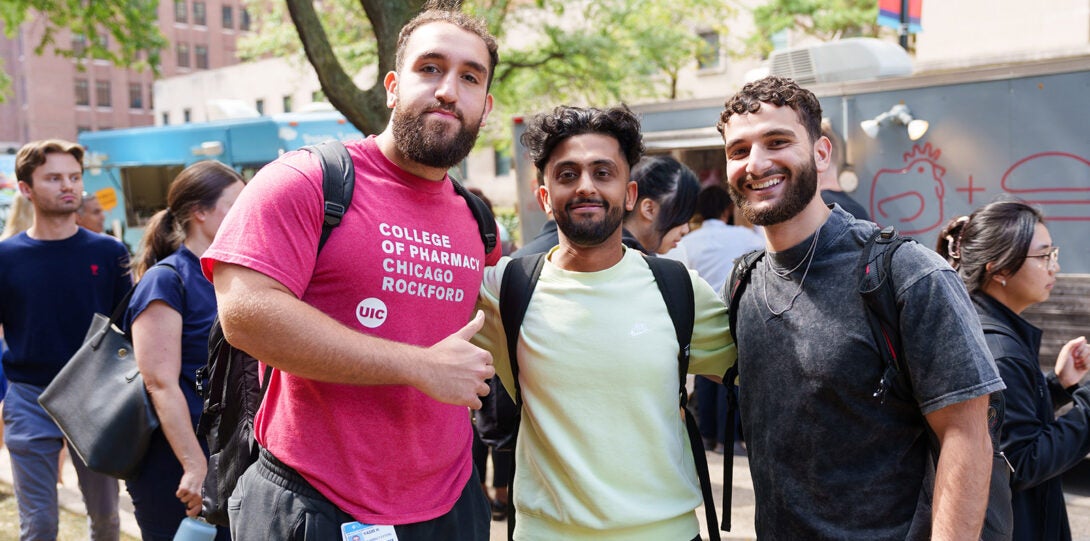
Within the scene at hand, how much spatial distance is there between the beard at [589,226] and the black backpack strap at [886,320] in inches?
27.8

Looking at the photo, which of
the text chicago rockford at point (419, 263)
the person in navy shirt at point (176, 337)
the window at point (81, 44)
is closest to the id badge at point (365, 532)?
the text chicago rockford at point (419, 263)

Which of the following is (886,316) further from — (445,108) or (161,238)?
(161,238)

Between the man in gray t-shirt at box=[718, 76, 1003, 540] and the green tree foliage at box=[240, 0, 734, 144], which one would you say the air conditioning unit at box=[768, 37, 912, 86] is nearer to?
the man in gray t-shirt at box=[718, 76, 1003, 540]

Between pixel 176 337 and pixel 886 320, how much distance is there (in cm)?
234

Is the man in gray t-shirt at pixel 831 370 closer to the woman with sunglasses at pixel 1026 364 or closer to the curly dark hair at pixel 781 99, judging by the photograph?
the curly dark hair at pixel 781 99

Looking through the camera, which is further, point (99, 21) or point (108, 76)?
point (108, 76)

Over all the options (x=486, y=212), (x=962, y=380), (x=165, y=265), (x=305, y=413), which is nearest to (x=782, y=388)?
(x=962, y=380)

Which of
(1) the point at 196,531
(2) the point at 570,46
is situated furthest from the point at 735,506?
(2) the point at 570,46

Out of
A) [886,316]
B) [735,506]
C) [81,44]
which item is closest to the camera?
[886,316]

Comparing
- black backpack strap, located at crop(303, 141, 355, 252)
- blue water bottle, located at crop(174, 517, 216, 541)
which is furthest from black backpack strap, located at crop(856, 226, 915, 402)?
blue water bottle, located at crop(174, 517, 216, 541)

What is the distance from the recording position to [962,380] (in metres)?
1.98

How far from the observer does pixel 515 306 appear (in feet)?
8.30

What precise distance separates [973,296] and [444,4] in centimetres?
193

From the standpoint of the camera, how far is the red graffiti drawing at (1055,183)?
18.3 ft
